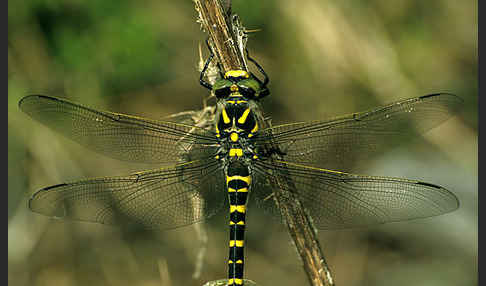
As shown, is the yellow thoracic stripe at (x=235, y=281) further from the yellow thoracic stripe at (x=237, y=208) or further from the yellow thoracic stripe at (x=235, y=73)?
the yellow thoracic stripe at (x=235, y=73)

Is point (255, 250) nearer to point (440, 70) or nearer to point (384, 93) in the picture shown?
point (384, 93)

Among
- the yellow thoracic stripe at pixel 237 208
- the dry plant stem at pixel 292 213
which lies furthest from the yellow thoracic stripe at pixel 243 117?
the yellow thoracic stripe at pixel 237 208

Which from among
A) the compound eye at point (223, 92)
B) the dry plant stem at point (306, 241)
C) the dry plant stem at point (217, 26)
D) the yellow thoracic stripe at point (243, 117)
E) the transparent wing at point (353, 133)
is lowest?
the dry plant stem at point (306, 241)

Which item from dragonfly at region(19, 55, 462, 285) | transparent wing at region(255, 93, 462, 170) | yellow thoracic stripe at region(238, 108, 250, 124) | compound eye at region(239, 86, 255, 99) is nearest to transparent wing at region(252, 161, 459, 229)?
dragonfly at region(19, 55, 462, 285)

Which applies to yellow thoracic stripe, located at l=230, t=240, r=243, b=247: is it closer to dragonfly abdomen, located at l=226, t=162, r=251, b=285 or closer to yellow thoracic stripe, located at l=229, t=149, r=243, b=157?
dragonfly abdomen, located at l=226, t=162, r=251, b=285

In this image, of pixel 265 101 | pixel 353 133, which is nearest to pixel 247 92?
pixel 353 133
